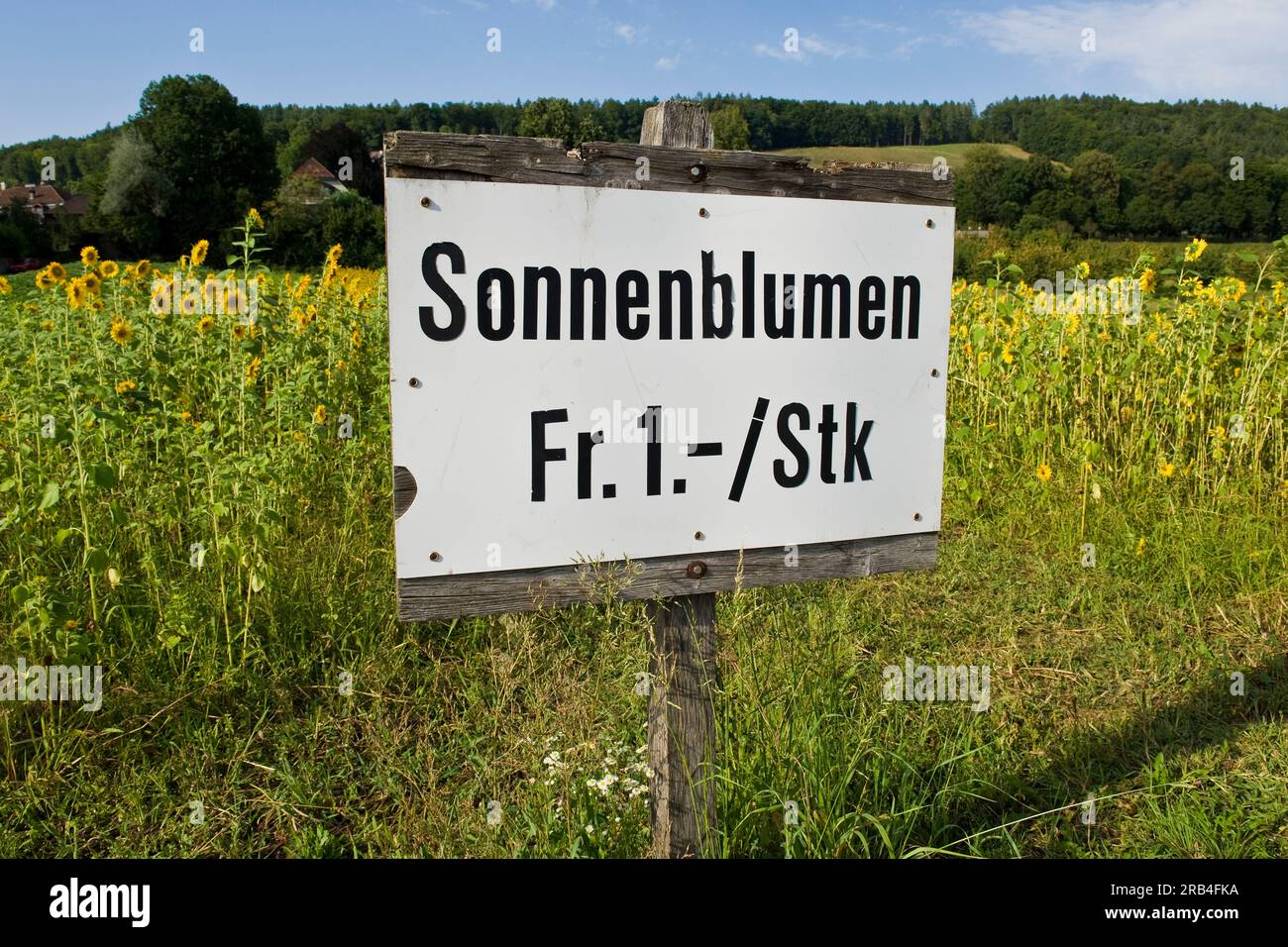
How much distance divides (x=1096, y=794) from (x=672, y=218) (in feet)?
6.56

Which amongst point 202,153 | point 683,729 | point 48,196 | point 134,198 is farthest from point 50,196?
point 683,729

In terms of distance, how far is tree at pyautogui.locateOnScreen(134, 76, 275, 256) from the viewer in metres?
45.2

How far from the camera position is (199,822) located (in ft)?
7.35

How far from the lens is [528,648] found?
2150 millimetres

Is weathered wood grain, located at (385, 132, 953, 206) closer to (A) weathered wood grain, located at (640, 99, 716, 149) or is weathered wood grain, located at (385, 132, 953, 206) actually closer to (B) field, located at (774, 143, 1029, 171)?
(A) weathered wood grain, located at (640, 99, 716, 149)

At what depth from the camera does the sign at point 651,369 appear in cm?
147

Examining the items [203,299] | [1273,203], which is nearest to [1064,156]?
A: [1273,203]

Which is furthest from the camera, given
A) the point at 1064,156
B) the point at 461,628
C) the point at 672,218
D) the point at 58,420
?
the point at 1064,156

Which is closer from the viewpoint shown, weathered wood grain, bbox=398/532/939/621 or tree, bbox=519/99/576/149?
weathered wood grain, bbox=398/532/939/621

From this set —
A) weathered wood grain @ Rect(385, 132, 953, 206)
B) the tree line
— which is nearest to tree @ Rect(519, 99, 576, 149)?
the tree line

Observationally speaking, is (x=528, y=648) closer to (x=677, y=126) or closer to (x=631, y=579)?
(x=631, y=579)

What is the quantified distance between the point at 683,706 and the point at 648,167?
3.28 feet

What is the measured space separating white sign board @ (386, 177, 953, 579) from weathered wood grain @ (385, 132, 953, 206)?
0.07 ft
